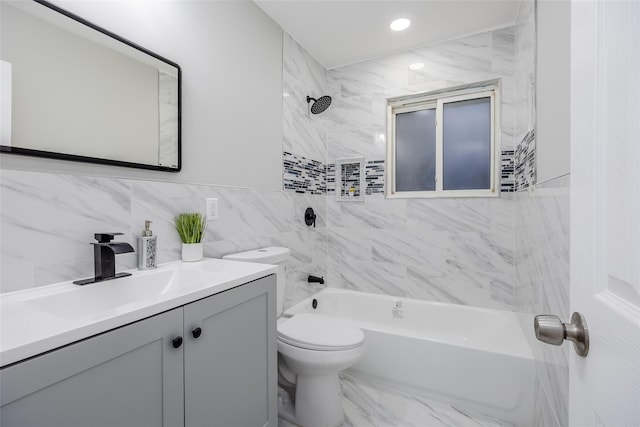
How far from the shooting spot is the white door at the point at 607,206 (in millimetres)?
340

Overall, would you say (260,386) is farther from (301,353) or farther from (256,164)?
(256,164)

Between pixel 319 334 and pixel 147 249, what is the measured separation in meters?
0.99

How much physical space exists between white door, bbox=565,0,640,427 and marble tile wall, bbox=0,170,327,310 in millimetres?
1416

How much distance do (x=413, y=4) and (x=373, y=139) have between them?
3.32 feet

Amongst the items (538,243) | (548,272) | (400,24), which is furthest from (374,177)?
(548,272)

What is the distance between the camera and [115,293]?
1.05m

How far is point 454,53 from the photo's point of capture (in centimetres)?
231

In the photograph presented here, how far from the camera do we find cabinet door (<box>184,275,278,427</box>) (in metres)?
0.91

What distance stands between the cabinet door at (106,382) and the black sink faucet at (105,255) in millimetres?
352

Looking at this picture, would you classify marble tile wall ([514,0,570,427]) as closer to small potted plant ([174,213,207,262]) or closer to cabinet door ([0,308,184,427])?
cabinet door ([0,308,184,427])

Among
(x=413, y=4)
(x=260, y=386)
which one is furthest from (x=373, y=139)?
(x=260, y=386)

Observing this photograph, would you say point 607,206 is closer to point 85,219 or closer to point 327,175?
point 85,219

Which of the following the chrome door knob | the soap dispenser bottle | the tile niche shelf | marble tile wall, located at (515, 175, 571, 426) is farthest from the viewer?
the tile niche shelf

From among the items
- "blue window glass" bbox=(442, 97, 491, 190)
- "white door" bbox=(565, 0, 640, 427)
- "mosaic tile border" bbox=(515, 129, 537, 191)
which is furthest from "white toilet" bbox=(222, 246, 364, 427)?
"blue window glass" bbox=(442, 97, 491, 190)
